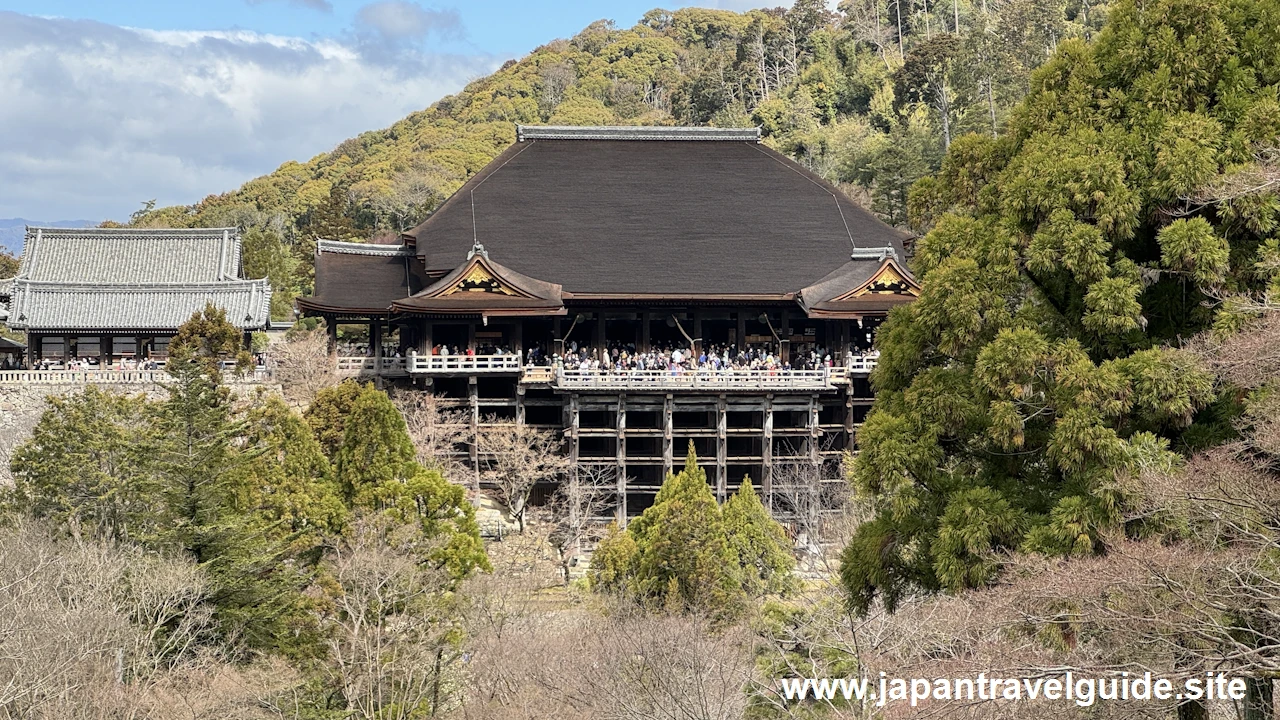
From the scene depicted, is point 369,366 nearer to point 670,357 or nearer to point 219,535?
point 670,357

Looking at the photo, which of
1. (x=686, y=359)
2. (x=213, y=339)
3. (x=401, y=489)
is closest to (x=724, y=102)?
(x=686, y=359)

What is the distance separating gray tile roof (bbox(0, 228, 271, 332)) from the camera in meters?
37.6

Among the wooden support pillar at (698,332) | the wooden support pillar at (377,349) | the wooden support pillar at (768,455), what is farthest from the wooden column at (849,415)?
the wooden support pillar at (377,349)

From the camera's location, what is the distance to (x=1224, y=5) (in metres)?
12.4

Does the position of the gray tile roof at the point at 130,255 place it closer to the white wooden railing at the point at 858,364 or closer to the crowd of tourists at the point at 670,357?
the crowd of tourists at the point at 670,357

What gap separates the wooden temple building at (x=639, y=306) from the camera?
1350 inches

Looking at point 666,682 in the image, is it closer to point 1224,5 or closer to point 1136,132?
point 1136,132

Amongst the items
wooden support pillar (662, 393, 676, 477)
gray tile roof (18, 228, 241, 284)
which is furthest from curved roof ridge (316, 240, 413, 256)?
wooden support pillar (662, 393, 676, 477)

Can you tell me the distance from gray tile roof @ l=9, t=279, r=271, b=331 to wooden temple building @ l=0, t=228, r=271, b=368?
0.03 metres

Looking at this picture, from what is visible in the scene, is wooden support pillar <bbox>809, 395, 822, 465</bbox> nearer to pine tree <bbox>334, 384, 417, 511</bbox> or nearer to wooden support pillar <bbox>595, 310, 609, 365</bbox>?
wooden support pillar <bbox>595, 310, 609, 365</bbox>

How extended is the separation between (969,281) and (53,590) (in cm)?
1179

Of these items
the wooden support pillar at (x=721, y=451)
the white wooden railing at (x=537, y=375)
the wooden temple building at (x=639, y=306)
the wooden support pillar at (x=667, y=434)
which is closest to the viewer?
the wooden support pillar at (x=721, y=451)

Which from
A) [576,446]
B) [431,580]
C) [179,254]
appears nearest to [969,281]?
[431,580]

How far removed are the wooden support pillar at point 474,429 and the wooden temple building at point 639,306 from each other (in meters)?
0.07
